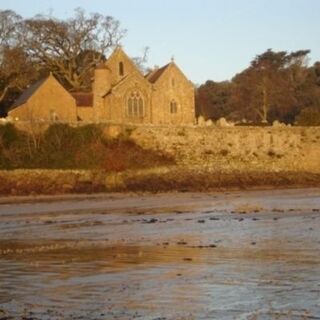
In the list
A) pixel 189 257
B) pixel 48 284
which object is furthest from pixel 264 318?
pixel 189 257

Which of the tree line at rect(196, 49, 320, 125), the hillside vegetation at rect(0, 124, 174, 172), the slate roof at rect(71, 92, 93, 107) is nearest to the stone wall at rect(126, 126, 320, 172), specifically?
the hillside vegetation at rect(0, 124, 174, 172)

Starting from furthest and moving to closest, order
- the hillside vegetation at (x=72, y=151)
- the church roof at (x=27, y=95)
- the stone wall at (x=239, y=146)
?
1. the church roof at (x=27, y=95)
2. the stone wall at (x=239, y=146)
3. the hillside vegetation at (x=72, y=151)

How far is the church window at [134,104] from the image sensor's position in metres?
61.3

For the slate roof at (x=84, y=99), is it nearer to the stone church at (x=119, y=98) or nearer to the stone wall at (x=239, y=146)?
the stone church at (x=119, y=98)

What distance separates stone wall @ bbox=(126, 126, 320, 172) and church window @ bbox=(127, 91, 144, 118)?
7.01m

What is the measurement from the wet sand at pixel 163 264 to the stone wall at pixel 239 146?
2117 cm

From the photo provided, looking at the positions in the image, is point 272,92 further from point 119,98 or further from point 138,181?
point 138,181

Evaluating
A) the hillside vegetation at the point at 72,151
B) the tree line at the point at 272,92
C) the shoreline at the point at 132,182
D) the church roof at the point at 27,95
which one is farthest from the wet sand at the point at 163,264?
the tree line at the point at 272,92

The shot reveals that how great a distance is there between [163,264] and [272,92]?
6525 cm

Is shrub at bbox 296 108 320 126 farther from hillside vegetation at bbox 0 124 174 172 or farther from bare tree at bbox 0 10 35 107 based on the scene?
bare tree at bbox 0 10 35 107

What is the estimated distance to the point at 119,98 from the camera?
6050cm

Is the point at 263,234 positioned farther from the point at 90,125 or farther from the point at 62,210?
the point at 90,125

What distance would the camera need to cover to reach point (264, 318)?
10.8 meters

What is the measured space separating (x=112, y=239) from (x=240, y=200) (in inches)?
678
